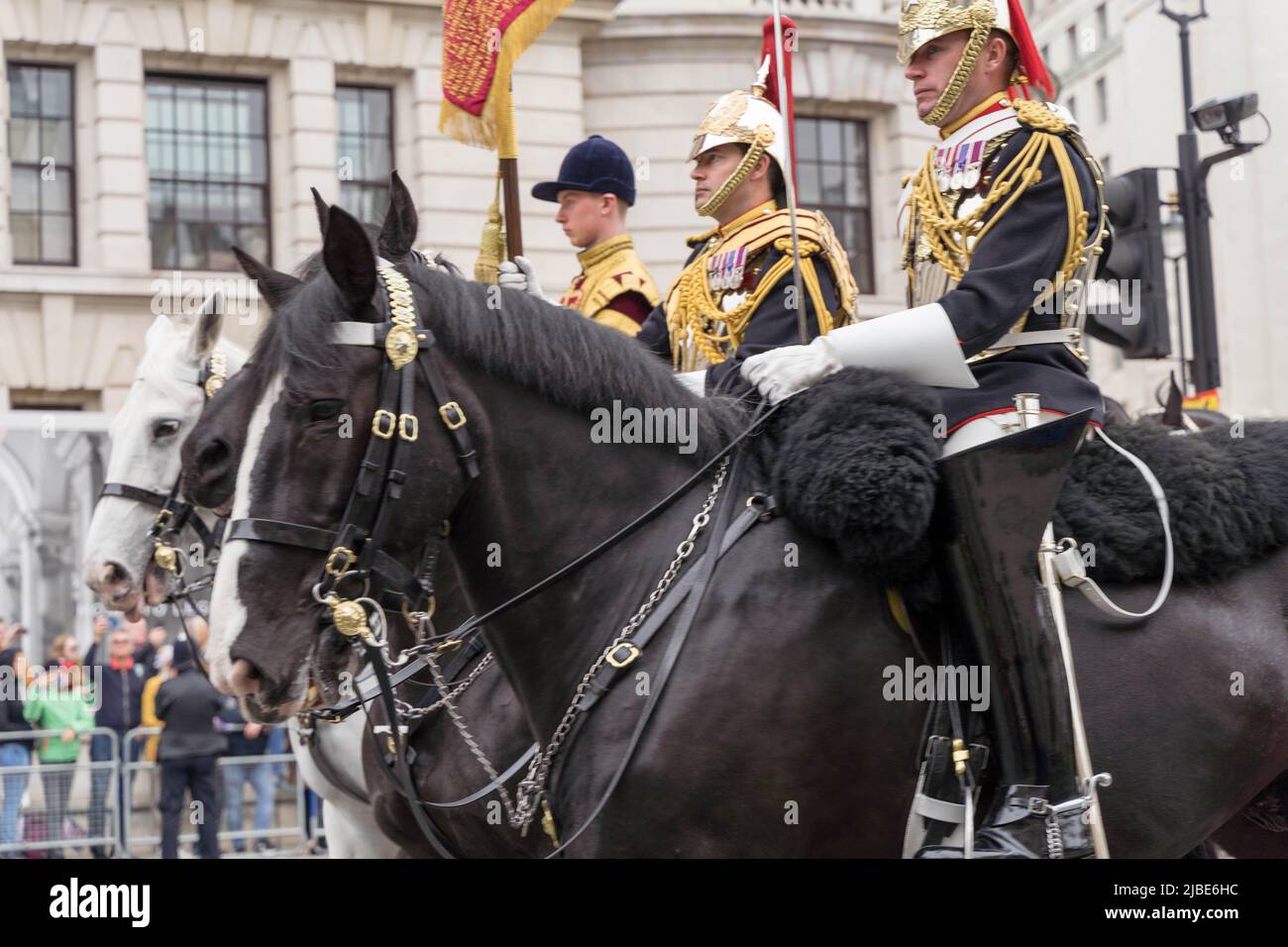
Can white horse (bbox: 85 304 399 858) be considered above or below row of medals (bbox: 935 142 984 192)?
below

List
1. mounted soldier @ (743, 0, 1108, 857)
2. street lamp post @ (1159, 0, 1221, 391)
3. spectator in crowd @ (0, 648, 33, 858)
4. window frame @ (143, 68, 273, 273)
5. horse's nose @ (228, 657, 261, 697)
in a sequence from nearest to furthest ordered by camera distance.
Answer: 1. horse's nose @ (228, 657, 261, 697)
2. mounted soldier @ (743, 0, 1108, 857)
3. street lamp post @ (1159, 0, 1221, 391)
4. spectator in crowd @ (0, 648, 33, 858)
5. window frame @ (143, 68, 273, 273)

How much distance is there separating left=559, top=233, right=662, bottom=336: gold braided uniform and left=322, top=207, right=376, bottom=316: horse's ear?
141 inches

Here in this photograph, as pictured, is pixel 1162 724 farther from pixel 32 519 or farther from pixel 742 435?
pixel 32 519

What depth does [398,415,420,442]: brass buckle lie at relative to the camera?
13.5ft

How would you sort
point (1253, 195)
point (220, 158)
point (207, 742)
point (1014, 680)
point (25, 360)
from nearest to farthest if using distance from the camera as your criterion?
point (1014, 680)
point (207, 742)
point (25, 360)
point (220, 158)
point (1253, 195)

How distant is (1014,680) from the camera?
4.31 meters

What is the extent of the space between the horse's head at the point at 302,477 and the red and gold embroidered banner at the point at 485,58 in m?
2.67

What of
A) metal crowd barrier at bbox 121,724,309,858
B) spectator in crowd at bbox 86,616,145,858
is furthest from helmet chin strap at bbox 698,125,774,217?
spectator in crowd at bbox 86,616,145,858

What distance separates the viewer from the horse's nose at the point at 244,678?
156 inches

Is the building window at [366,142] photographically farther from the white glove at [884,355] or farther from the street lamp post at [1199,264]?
the white glove at [884,355]

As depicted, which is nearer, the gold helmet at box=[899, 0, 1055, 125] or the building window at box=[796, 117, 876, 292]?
the gold helmet at box=[899, 0, 1055, 125]

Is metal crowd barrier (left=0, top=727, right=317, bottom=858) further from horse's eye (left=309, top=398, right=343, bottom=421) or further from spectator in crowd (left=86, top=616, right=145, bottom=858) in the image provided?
horse's eye (left=309, top=398, right=343, bottom=421)
